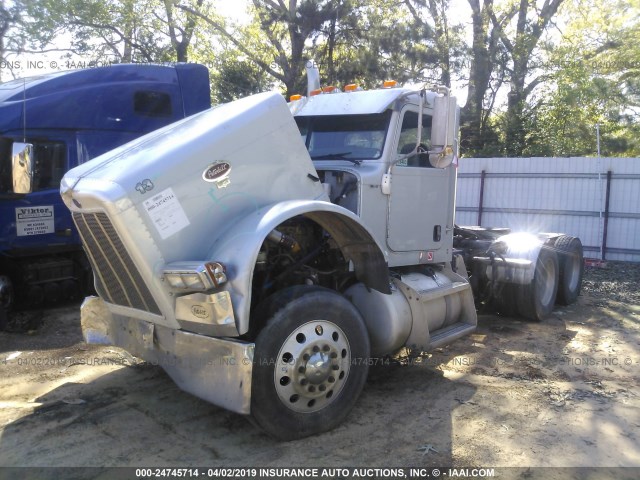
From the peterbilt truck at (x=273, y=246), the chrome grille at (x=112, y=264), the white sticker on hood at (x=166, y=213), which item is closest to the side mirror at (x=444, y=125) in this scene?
the peterbilt truck at (x=273, y=246)

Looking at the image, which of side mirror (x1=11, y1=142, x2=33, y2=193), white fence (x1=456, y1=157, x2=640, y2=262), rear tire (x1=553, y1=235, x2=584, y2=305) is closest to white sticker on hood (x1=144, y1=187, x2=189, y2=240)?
side mirror (x1=11, y1=142, x2=33, y2=193)

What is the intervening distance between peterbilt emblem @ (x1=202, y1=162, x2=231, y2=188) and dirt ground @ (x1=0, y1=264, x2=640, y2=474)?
1786 millimetres

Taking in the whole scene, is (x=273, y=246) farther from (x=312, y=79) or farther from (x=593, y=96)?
(x=593, y=96)

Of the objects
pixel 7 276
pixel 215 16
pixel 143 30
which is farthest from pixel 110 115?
pixel 215 16

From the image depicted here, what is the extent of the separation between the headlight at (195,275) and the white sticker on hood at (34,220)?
4.44m

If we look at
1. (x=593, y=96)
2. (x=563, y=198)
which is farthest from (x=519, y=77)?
(x=563, y=198)

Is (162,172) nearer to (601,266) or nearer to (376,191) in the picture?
(376,191)

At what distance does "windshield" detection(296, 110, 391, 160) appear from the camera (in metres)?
5.04

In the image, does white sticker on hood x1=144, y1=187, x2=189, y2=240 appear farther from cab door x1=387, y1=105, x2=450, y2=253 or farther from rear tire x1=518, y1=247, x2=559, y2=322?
rear tire x1=518, y1=247, x2=559, y2=322

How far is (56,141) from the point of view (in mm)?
7109

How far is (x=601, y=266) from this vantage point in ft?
38.4

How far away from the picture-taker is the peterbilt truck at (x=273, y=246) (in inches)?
134

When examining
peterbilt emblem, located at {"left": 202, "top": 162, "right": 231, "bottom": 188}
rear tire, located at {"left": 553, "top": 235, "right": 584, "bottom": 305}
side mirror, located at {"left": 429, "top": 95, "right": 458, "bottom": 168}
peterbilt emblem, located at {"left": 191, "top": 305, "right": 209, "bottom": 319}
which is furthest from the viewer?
rear tire, located at {"left": 553, "top": 235, "right": 584, "bottom": 305}

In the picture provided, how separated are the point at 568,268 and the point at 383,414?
5.08 m
